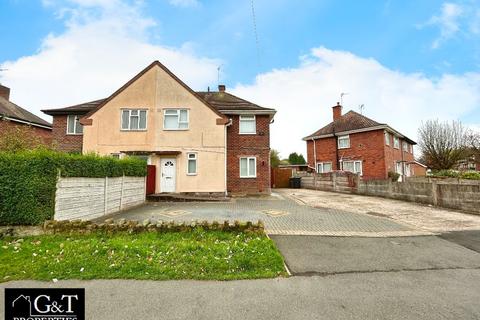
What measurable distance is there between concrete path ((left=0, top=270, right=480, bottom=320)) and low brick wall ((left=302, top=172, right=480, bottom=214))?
31.0ft

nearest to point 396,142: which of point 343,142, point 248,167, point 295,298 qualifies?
point 343,142

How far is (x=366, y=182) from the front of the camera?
18.2 metres

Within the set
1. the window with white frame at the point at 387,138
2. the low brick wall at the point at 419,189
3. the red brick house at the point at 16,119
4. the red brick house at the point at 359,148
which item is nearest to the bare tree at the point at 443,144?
the red brick house at the point at 359,148

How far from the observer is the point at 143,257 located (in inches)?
211

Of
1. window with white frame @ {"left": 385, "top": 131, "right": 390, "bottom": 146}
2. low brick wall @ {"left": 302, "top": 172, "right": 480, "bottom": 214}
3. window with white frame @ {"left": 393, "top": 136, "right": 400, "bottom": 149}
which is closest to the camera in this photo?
low brick wall @ {"left": 302, "top": 172, "right": 480, "bottom": 214}

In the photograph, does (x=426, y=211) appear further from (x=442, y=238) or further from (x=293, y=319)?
(x=293, y=319)

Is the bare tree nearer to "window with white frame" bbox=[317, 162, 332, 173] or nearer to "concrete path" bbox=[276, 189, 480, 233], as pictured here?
"window with white frame" bbox=[317, 162, 332, 173]

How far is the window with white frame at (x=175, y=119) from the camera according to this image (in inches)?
652

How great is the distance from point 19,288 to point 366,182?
62.4 feet

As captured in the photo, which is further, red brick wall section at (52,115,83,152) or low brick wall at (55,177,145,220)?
red brick wall section at (52,115,83,152)

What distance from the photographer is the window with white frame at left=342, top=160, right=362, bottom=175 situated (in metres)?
25.8

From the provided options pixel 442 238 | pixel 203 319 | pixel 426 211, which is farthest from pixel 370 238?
pixel 426 211

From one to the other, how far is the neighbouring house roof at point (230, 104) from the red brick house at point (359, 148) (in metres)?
12.7

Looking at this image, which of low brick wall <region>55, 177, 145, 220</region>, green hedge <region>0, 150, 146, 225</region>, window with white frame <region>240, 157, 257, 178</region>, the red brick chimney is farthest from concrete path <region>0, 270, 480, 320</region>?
the red brick chimney
